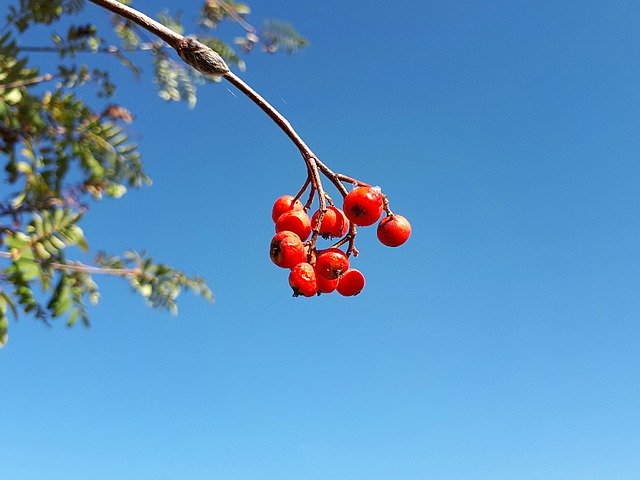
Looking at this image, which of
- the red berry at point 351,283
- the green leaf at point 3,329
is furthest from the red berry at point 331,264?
the green leaf at point 3,329

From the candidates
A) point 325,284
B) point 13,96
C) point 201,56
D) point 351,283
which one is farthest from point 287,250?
point 13,96

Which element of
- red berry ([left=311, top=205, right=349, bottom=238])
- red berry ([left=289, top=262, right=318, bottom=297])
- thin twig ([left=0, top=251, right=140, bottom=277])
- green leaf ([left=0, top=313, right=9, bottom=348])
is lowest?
green leaf ([left=0, top=313, right=9, bottom=348])

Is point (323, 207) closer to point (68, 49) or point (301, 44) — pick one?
point (301, 44)

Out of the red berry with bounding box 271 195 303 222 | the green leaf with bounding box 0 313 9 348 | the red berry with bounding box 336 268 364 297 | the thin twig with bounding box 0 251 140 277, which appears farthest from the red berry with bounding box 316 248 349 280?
the green leaf with bounding box 0 313 9 348

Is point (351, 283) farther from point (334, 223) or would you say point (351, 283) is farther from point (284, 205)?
point (284, 205)

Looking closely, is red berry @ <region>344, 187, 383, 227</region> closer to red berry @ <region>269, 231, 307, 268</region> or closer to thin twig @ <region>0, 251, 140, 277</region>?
red berry @ <region>269, 231, 307, 268</region>

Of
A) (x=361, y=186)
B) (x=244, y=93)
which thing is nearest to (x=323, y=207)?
(x=361, y=186)

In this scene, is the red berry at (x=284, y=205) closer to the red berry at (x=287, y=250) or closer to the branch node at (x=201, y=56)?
the red berry at (x=287, y=250)
